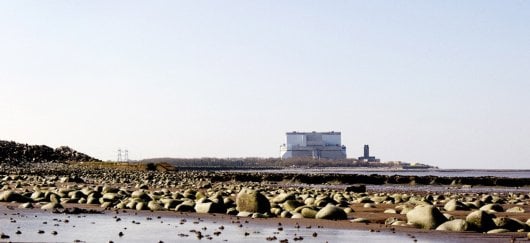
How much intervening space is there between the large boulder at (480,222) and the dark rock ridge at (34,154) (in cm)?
6770

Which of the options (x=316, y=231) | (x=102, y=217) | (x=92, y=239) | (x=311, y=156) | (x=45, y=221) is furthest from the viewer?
(x=311, y=156)

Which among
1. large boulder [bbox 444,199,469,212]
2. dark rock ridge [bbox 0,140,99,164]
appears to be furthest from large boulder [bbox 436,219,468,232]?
dark rock ridge [bbox 0,140,99,164]

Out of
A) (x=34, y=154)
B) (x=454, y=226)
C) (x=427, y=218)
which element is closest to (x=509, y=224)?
(x=454, y=226)

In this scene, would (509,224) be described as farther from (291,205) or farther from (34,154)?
(34,154)

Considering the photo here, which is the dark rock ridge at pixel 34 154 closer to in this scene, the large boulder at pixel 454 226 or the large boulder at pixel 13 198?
the large boulder at pixel 13 198

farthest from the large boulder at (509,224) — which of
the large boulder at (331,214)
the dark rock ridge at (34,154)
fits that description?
the dark rock ridge at (34,154)

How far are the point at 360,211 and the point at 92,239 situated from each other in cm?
938

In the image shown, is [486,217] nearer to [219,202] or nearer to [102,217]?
[219,202]

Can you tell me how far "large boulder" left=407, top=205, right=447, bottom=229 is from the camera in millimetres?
14938

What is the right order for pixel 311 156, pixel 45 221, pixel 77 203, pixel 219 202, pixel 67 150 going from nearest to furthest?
pixel 45 221, pixel 219 202, pixel 77 203, pixel 67 150, pixel 311 156

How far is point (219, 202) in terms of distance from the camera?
761 inches

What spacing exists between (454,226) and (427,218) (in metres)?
0.78

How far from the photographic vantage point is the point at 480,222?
1438cm

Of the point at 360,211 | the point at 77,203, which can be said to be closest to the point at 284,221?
the point at 360,211
